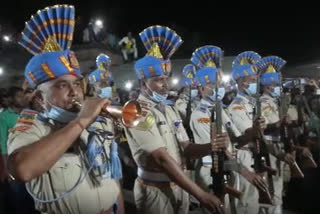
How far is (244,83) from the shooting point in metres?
6.95

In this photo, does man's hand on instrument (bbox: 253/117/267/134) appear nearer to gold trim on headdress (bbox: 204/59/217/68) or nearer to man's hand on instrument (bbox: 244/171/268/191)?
man's hand on instrument (bbox: 244/171/268/191)

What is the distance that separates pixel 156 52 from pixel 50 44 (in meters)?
2.11

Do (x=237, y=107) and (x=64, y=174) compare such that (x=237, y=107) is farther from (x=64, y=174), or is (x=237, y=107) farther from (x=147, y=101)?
(x=64, y=174)

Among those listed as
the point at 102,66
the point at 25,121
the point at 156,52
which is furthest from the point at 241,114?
the point at 25,121

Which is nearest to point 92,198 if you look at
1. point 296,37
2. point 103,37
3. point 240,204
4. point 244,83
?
point 240,204

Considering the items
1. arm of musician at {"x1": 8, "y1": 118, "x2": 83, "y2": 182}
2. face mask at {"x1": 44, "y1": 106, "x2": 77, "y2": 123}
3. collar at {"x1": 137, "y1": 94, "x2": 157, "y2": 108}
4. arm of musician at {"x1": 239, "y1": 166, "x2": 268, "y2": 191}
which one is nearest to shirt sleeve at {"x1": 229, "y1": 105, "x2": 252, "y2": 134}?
arm of musician at {"x1": 239, "y1": 166, "x2": 268, "y2": 191}

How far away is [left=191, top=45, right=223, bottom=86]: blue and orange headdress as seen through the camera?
20.2 feet

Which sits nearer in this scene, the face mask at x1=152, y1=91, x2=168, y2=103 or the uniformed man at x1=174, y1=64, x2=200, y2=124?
the face mask at x1=152, y1=91, x2=168, y2=103

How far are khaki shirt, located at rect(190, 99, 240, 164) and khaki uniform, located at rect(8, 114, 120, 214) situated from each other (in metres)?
3.02

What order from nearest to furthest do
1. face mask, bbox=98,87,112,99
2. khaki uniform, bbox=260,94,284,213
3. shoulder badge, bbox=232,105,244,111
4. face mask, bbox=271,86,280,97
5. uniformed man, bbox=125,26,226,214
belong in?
uniformed man, bbox=125,26,226,214, khaki uniform, bbox=260,94,284,213, shoulder badge, bbox=232,105,244,111, face mask, bbox=271,86,280,97, face mask, bbox=98,87,112,99

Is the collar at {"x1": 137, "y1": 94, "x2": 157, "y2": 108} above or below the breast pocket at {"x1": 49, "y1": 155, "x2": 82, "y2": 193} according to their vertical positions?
above

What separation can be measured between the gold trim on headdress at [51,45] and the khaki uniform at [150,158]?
136 cm

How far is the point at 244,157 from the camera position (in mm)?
6070

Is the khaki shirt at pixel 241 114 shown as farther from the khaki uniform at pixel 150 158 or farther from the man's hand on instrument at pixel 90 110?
the man's hand on instrument at pixel 90 110
